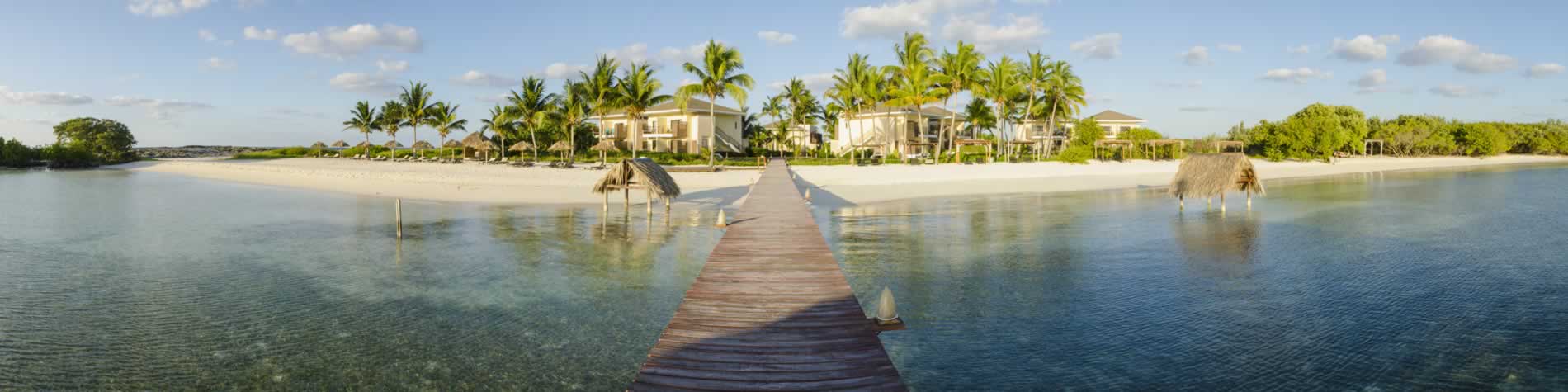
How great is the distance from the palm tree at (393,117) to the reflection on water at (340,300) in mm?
49750

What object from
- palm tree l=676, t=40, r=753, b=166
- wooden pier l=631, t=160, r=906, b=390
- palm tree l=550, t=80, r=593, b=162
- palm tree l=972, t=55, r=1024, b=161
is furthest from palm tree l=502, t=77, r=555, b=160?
wooden pier l=631, t=160, r=906, b=390

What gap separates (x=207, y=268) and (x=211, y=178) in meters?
40.6

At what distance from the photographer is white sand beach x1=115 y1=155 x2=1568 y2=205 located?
28453mm

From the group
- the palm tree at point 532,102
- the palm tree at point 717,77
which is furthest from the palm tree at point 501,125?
the palm tree at point 717,77

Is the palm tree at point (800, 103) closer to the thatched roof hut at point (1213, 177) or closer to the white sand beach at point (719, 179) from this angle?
the white sand beach at point (719, 179)

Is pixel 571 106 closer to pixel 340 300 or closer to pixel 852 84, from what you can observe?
pixel 852 84

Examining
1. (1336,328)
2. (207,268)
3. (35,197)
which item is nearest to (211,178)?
(35,197)

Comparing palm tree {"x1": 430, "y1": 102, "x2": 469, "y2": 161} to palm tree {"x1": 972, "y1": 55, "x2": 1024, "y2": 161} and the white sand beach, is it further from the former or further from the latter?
palm tree {"x1": 972, "y1": 55, "x2": 1024, "y2": 161}

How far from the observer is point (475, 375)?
673 cm

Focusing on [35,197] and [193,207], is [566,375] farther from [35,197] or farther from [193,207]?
[35,197]

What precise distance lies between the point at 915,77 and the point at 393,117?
49252mm

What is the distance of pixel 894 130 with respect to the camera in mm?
58469

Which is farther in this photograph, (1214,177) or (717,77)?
(717,77)

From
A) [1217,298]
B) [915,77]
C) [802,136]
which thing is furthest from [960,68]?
[1217,298]
